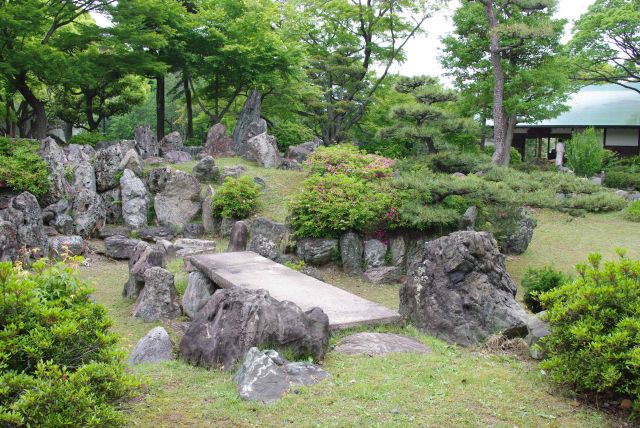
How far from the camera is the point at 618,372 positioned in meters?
3.87

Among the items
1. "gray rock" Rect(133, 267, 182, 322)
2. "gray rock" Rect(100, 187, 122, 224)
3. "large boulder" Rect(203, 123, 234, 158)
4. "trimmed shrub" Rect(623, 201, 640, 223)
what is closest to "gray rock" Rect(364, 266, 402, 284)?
"gray rock" Rect(133, 267, 182, 322)

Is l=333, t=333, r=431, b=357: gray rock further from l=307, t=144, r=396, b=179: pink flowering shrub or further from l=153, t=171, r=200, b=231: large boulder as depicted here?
l=153, t=171, r=200, b=231: large boulder

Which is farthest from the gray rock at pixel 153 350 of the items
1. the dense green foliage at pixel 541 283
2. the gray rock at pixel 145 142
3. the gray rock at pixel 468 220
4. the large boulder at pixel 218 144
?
the large boulder at pixel 218 144

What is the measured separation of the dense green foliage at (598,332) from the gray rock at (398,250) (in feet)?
22.3

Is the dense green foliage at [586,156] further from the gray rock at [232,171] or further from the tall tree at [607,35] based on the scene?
the gray rock at [232,171]

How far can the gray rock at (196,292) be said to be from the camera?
8.59m

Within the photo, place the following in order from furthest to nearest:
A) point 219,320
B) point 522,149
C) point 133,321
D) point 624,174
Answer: point 522,149, point 624,174, point 133,321, point 219,320

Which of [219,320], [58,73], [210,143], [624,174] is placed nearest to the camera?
[219,320]

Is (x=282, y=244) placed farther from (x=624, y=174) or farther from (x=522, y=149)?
(x=522, y=149)

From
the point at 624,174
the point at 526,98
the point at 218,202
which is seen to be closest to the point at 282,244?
the point at 218,202

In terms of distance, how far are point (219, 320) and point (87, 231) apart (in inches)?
400

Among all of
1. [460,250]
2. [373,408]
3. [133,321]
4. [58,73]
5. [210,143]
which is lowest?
[133,321]

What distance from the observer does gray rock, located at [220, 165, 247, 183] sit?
16.0 metres

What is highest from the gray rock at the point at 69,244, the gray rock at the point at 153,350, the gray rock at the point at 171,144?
the gray rock at the point at 171,144
